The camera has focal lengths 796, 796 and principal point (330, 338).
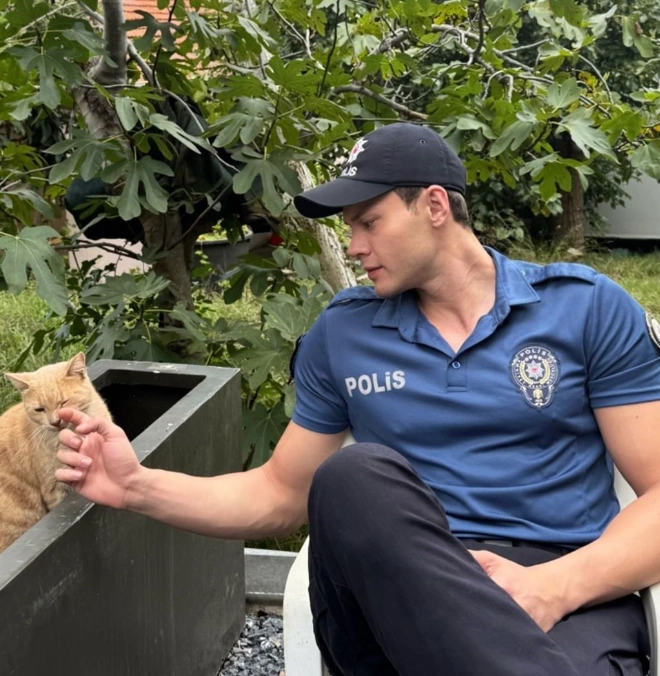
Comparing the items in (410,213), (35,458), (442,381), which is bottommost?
(35,458)

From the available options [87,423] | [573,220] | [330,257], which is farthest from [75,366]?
[573,220]

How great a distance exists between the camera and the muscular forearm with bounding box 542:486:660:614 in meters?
1.22

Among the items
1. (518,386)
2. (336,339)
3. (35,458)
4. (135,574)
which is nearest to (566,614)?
(518,386)

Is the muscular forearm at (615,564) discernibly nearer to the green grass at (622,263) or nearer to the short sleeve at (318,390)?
the short sleeve at (318,390)

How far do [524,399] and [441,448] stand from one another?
6.5 inches

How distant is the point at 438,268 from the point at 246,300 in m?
3.84

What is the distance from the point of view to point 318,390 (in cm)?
154

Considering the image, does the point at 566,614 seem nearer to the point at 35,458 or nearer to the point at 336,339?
the point at 336,339

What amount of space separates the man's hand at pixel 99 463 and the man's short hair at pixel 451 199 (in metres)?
0.65

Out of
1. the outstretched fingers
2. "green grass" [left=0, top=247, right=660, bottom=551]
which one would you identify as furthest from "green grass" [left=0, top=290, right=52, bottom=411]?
the outstretched fingers

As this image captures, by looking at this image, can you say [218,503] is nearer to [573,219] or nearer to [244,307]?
Answer: [244,307]

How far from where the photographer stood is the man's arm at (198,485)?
1.34 meters

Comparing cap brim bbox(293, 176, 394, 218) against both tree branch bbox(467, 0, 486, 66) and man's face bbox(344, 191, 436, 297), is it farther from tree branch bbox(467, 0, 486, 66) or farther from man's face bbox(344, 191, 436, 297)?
tree branch bbox(467, 0, 486, 66)

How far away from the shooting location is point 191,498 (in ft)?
4.63
